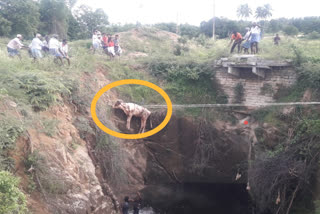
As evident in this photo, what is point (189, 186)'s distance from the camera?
1326 centimetres

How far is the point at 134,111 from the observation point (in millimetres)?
11812

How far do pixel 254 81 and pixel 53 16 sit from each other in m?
15.3

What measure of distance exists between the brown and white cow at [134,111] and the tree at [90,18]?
14.7 m

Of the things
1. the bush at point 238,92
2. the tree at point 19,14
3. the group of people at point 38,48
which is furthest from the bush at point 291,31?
the tree at point 19,14

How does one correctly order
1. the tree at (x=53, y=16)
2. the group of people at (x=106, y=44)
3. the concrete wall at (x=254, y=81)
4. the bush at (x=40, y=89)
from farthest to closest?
1. the tree at (x=53, y=16)
2. the group of people at (x=106, y=44)
3. the concrete wall at (x=254, y=81)
4. the bush at (x=40, y=89)

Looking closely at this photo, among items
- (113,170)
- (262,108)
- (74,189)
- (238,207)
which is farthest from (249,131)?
(74,189)

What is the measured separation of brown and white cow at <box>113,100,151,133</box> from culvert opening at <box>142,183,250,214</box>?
112 inches

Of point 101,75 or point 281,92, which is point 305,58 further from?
point 101,75

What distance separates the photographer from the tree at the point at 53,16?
21.1 m

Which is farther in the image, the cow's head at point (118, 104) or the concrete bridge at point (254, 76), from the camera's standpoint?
the concrete bridge at point (254, 76)

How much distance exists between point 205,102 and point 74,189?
7772mm

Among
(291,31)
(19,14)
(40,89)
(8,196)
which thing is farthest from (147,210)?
(19,14)

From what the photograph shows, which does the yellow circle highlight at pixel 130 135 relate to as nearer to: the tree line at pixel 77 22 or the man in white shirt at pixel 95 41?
the man in white shirt at pixel 95 41

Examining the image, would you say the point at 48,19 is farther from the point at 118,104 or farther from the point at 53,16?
the point at 118,104
